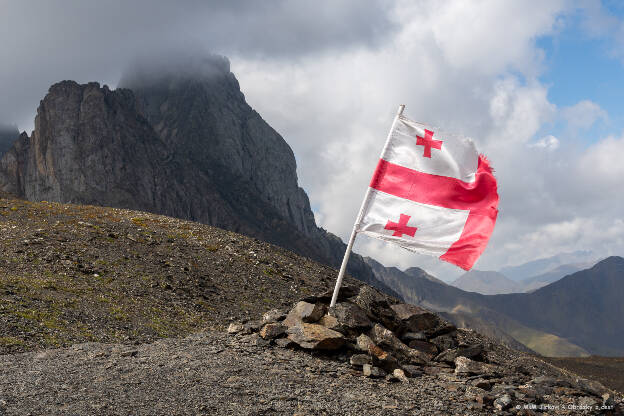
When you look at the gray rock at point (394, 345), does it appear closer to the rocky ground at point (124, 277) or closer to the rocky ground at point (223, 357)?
the rocky ground at point (223, 357)

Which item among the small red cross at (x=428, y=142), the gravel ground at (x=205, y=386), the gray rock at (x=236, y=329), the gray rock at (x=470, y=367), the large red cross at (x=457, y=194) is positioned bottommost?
the gravel ground at (x=205, y=386)

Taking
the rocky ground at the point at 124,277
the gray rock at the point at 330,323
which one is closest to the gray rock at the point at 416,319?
the gray rock at the point at 330,323

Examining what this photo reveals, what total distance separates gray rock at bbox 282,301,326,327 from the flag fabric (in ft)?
10.4

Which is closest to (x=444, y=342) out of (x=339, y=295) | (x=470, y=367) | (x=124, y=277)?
(x=470, y=367)

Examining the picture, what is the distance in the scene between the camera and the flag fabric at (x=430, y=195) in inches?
598

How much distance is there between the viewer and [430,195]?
1568cm

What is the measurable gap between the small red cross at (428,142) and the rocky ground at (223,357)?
619 cm

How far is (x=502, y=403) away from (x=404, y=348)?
4.30 m

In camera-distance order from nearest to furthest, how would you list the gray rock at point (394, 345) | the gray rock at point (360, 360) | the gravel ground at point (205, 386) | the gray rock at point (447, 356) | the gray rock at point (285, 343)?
the gravel ground at point (205, 386) → the gray rock at point (360, 360) → the gray rock at point (285, 343) → the gray rock at point (394, 345) → the gray rock at point (447, 356)

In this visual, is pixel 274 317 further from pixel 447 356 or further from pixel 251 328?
pixel 447 356

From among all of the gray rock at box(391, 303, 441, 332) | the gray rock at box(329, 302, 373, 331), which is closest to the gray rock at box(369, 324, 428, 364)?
the gray rock at box(329, 302, 373, 331)

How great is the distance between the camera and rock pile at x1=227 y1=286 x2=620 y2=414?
43.1ft

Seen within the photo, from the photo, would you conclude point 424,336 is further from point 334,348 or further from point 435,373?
point 334,348

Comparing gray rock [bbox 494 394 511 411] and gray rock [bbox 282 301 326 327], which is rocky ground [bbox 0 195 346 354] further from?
gray rock [bbox 494 394 511 411]
